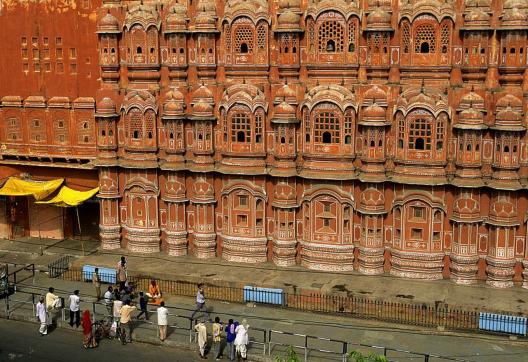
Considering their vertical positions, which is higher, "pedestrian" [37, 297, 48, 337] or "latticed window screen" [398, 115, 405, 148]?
"latticed window screen" [398, 115, 405, 148]

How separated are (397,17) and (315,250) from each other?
11917 mm

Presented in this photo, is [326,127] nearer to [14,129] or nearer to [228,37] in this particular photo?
[228,37]

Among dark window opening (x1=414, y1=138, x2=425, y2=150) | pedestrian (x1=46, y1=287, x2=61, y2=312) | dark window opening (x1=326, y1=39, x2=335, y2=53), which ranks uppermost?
dark window opening (x1=326, y1=39, x2=335, y2=53)

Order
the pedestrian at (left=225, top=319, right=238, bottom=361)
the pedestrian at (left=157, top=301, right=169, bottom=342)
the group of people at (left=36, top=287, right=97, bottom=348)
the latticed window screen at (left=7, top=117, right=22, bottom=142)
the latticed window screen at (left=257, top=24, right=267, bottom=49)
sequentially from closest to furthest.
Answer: the pedestrian at (left=225, top=319, right=238, bottom=361) < the pedestrian at (left=157, top=301, right=169, bottom=342) < the group of people at (left=36, top=287, right=97, bottom=348) < the latticed window screen at (left=257, top=24, right=267, bottom=49) < the latticed window screen at (left=7, top=117, right=22, bottom=142)

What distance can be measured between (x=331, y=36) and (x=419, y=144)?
22.0 feet

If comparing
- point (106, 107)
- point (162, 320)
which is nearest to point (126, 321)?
point (162, 320)

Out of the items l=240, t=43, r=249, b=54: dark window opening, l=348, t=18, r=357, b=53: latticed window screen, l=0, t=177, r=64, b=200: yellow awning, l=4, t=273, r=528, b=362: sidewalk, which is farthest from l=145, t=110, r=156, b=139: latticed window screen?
l=348, t=18, r=357, b=53: latticed window screen

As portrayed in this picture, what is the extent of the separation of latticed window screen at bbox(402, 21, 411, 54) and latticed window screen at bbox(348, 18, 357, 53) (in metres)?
2.30

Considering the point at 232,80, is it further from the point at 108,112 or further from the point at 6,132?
the point at 6,132

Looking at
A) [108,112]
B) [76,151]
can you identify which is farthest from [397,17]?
[76,151]

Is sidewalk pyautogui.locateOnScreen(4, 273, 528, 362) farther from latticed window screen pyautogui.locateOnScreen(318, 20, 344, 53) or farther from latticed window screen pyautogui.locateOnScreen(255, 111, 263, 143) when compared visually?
latticed window screen pyautogui.locateOnScreen(318, 20, 344, 53)

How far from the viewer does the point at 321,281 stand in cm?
3266

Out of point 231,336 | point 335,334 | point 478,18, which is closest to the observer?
point 231,336

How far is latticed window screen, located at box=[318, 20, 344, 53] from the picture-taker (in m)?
33.1
